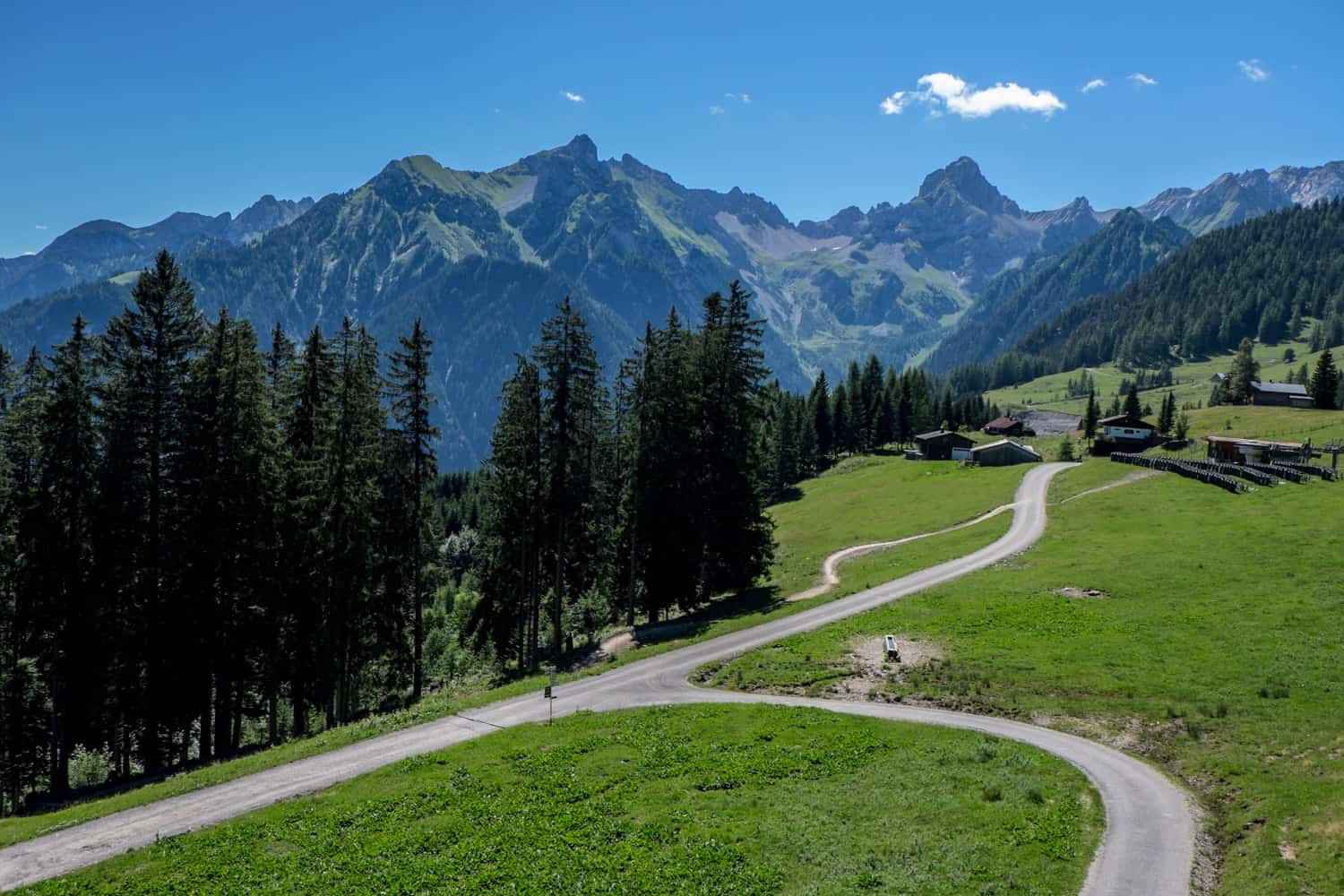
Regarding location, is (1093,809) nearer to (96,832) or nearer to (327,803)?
(327,803)

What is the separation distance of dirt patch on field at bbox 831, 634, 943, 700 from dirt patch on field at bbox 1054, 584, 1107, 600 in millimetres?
A: 9784

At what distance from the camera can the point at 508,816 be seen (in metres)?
20.0

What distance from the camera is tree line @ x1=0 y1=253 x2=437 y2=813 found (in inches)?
1236

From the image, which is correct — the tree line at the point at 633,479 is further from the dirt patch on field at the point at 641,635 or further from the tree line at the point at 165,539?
the tree line at the point at 165,539

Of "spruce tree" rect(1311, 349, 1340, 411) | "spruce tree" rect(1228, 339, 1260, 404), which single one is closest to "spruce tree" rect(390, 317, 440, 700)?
"spruce tree" rect(1311, 349, 1340, 411)

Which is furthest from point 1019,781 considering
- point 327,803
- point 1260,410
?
point 1260,410

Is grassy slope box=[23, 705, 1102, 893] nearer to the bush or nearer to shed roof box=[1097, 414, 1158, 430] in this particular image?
the bush

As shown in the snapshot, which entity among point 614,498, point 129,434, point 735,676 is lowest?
point 735,676

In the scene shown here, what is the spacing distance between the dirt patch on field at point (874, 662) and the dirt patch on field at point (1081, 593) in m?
9.78

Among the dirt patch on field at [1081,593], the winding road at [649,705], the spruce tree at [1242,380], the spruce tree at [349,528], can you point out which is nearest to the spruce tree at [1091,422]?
the spruce tree at [1242,380]

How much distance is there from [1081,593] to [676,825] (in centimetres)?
2829

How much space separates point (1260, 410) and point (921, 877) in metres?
124

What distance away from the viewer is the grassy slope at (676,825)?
17.0 meters

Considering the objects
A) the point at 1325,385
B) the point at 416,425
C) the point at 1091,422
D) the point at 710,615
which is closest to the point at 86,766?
the point at 416,425
